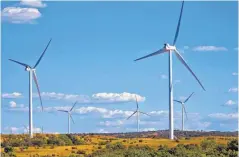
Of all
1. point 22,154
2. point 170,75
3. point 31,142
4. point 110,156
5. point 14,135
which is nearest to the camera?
point 110,156

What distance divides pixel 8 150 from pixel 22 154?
2.93 m

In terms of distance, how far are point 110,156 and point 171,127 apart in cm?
3201

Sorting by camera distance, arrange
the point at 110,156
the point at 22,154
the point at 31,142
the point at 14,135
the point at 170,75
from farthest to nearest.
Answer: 1. the point at 14,135
2. the point at 31,142
3. the point at 170,75
4. the point at 22,154
5. the point at 110,156

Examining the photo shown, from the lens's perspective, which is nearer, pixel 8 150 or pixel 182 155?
pixel 182 155

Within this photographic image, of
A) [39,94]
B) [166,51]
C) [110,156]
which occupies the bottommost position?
[110,156]

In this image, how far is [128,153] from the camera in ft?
231

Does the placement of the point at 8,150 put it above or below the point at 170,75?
below

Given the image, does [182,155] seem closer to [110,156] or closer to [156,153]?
[156,153]

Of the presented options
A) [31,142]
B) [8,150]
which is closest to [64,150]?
[8,150]

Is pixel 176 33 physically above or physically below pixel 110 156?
above

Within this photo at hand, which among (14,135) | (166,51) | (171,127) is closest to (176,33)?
(166,51)

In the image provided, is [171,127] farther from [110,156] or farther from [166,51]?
[110,156]

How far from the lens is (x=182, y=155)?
230 feet

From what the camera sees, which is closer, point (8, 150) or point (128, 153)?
point (128, 153)
